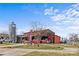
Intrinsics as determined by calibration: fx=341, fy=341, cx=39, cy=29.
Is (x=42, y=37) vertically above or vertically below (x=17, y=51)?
above

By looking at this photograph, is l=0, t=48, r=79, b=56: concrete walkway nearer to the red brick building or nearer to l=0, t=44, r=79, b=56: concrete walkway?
l=0, t=44, r=79, b=56: concrete walkway

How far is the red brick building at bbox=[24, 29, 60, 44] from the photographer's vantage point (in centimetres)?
520

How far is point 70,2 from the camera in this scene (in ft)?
16.7

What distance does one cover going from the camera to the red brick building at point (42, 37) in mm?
5199

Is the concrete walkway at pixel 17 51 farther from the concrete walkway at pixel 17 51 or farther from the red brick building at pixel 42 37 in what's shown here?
the red brick building at pixel 42 37

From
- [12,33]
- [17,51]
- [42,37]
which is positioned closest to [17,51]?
[17,51]

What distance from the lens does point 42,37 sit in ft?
17.2

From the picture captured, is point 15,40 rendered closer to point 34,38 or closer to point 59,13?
point 34,38

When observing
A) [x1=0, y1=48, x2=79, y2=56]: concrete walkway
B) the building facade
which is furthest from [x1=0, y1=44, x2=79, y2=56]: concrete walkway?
the building facade

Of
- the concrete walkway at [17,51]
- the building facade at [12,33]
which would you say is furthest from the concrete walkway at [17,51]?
the building facade at [12,33]

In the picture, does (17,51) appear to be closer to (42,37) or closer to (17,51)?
(17,51)

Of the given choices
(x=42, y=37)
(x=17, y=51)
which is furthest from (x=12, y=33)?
(x=42, y=37)

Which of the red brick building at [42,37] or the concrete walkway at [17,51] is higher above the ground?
the red brick building at [42,37]

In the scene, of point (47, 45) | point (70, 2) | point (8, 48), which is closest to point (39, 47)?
point (47, 45)
